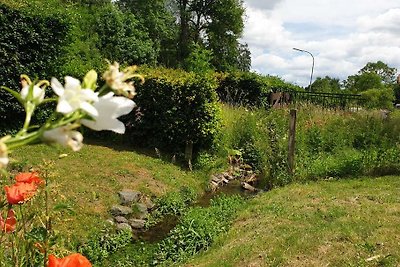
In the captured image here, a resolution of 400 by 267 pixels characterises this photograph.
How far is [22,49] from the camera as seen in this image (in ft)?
27.2

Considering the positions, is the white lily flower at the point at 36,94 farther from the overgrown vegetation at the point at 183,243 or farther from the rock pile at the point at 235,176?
the rock pile at the point at 235,176

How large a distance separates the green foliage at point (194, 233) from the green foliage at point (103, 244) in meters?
0.47

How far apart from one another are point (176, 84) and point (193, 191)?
233 cm

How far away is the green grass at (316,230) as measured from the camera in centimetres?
422

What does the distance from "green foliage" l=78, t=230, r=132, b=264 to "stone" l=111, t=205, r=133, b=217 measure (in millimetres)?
481

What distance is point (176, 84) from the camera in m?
8.84

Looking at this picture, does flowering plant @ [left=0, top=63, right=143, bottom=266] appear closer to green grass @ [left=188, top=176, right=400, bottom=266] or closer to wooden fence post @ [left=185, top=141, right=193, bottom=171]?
green grass @ [left=188, top=176, right=400, bottom=266]

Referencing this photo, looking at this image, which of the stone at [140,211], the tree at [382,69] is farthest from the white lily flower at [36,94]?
the tree at [382,69]

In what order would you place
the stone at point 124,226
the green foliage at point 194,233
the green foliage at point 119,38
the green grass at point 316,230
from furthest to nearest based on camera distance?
1. the green foliage at point 119,38
2. the stone at point 124,226
3. the green foliage at point 194,233
4. the green grass at point 316,230

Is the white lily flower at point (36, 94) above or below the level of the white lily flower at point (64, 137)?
above

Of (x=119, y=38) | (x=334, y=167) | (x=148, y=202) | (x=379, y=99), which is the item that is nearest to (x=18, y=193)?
(x=148, y=202)

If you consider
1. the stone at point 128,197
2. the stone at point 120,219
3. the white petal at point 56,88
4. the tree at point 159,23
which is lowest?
the stone at point 120,219

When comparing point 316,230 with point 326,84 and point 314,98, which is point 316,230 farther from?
point 326,84

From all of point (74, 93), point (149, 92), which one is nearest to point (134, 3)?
point (149, 92)
